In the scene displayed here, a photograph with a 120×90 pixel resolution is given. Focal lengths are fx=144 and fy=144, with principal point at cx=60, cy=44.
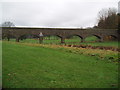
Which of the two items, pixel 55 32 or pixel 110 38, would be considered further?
pixel 110 38

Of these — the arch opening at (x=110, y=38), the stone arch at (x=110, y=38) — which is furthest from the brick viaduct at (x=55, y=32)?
the arch opening at (x=110, y=38)

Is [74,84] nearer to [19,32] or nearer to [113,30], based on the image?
[19,32]

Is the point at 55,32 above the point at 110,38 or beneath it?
above

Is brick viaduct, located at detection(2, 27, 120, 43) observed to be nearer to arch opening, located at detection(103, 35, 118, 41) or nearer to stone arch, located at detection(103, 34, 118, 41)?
stone arch, located at detection(103, 34, 118, 41)

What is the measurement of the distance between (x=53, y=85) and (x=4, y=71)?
2.07m

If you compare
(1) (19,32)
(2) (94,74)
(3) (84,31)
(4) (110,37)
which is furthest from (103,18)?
(2) (94,74)

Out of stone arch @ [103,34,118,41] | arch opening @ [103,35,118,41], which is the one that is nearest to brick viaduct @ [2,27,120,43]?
stone arch @ [103,34,118,41]

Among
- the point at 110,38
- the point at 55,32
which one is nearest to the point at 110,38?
the point at 110,38

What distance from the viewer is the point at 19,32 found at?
34.4 m

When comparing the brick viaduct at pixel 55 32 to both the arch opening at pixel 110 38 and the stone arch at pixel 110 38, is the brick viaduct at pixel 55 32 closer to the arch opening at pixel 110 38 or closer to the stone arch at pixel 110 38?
the stone arch at pixel 110 38

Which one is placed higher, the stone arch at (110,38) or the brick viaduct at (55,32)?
the brick viaduct at (55,32)

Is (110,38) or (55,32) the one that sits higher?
(55,32)

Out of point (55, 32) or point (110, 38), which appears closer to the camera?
point (55, 32)

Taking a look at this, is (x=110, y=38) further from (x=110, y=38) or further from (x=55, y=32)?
(x=55, y=32)
